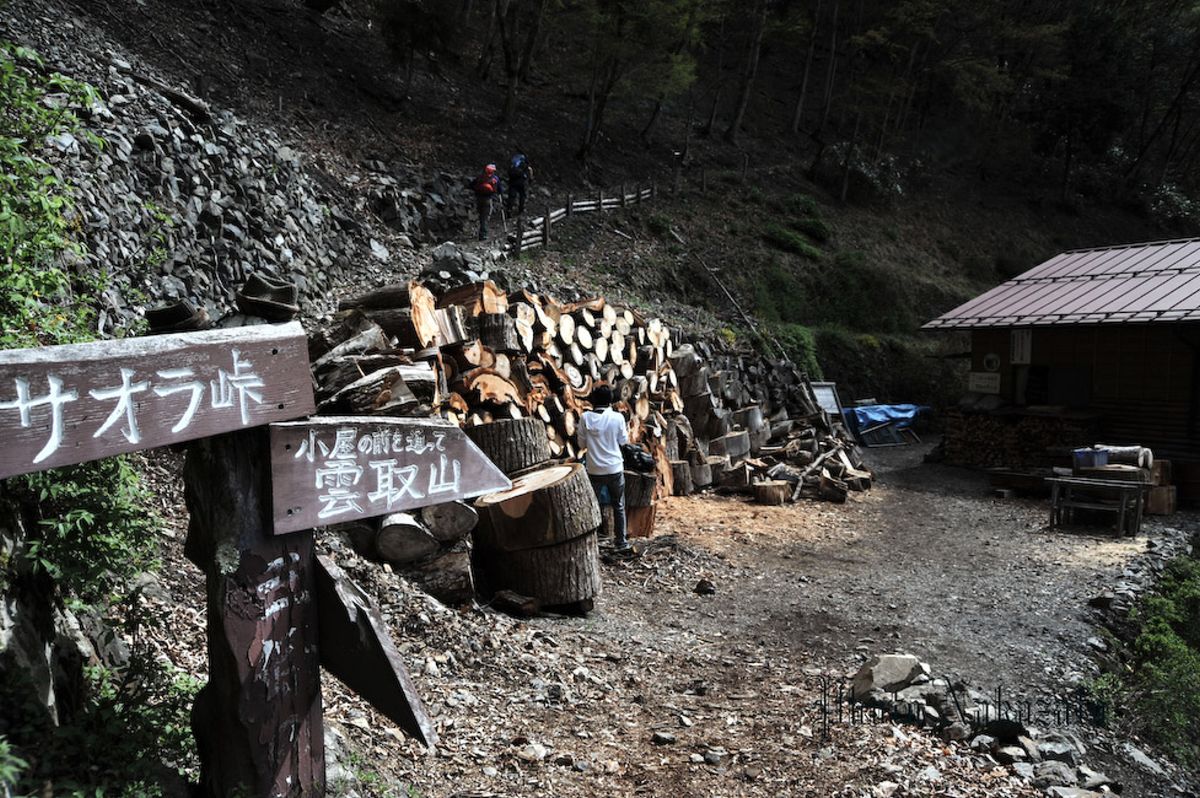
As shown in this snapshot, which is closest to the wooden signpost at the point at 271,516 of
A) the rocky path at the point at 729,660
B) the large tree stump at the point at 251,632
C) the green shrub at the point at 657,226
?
the large tree stump at the point at 251,632

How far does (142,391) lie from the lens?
2.31 m

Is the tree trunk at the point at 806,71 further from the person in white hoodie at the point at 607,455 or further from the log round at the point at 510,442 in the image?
the log round at the point at 510,442

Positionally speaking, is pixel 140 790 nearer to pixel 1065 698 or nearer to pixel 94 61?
pixel 1065 698

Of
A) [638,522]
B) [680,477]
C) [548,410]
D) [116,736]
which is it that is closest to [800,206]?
[680,477]

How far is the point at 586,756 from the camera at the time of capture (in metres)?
4.55

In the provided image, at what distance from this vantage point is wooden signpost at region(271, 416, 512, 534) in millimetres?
2713

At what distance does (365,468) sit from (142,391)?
80 centimetres

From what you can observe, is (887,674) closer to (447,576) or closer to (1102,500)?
(447,576)

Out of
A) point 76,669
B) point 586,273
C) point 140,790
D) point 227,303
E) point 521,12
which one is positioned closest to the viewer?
point 140,790

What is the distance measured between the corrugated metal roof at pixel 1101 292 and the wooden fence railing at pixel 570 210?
863cm

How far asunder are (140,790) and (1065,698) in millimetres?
6221

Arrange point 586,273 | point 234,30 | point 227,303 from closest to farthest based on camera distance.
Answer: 1. point 227,303
2. point 586,273
3. point 234,30

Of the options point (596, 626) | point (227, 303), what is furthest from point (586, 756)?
point (227, 303)

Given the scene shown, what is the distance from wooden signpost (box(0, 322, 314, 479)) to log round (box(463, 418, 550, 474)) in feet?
15.5
